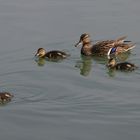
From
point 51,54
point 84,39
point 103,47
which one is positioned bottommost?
point 51,54

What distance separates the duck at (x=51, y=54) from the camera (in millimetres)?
9688

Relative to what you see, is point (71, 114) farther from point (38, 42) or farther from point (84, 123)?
point (38, 42)

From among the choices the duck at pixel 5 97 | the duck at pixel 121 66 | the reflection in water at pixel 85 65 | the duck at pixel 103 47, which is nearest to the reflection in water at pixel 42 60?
the reflection in water at pixel 85 65

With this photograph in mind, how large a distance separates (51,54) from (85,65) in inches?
22.0

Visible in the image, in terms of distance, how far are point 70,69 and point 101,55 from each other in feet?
4.01

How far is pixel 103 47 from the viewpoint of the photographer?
10.2 metres

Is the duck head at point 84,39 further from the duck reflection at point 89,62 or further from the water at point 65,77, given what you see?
the duck reflection at point 89,62

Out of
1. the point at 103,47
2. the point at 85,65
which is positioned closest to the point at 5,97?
the point at 85,65

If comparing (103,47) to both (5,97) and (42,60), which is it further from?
(5,97)

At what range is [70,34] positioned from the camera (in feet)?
36.1

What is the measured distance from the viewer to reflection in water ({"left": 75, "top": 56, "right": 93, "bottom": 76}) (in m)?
9.07

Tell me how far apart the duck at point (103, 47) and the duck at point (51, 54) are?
24.0 inches

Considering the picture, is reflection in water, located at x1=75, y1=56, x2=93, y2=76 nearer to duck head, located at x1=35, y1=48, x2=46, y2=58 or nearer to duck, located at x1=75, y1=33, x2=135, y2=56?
duck, located at x1=75, y1=33, x2=135, y2=56

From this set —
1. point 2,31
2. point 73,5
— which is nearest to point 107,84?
point 2,31
